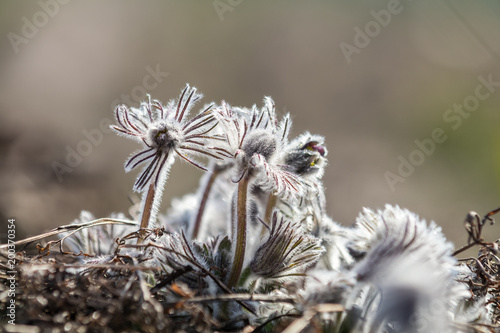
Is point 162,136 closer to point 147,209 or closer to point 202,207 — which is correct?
point 147,209

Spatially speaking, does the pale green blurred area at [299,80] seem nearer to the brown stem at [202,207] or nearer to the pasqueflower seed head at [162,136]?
the brown stem at [202,207]

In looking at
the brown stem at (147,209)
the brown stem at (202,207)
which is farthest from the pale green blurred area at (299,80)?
the brown stem at (147,209)

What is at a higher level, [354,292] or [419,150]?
[419,150]

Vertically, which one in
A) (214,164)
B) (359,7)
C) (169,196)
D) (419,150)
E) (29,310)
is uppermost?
(359,7)

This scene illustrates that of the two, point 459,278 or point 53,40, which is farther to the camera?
point 53,40

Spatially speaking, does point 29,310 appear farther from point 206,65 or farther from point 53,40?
point 53,40

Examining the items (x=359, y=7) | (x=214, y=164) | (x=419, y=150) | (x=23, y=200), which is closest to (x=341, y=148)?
(x=419, y=150)
